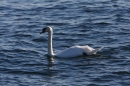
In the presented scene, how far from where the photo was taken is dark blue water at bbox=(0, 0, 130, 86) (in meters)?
17.5

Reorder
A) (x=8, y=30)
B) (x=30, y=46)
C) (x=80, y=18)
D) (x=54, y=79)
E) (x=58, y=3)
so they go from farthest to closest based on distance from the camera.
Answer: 1. (x=58, y=3)
2. (x=80, y=18)
3. (x=8, y=30)
4. (x=30, y=46)
5. (x=54, y=79)

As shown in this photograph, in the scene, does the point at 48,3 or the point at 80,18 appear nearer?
the point at 80,18

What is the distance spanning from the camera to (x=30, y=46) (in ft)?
69.5

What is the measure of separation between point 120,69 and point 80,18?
25.5 feet

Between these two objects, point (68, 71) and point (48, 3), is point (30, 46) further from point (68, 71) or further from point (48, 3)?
point (48, 3)

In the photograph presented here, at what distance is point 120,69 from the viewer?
59.5ft

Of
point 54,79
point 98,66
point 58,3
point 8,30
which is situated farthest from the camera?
point 58,3

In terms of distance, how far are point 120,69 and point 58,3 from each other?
38.3 ft

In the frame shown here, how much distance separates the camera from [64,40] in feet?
72.2

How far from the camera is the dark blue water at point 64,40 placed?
17.5 metres

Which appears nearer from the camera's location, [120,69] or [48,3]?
[120,69]

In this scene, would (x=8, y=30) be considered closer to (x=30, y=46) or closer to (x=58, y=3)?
(x=30, y=46)

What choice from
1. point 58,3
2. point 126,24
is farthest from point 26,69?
point 58,3

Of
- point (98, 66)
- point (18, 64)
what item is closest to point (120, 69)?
point (98, 66)
